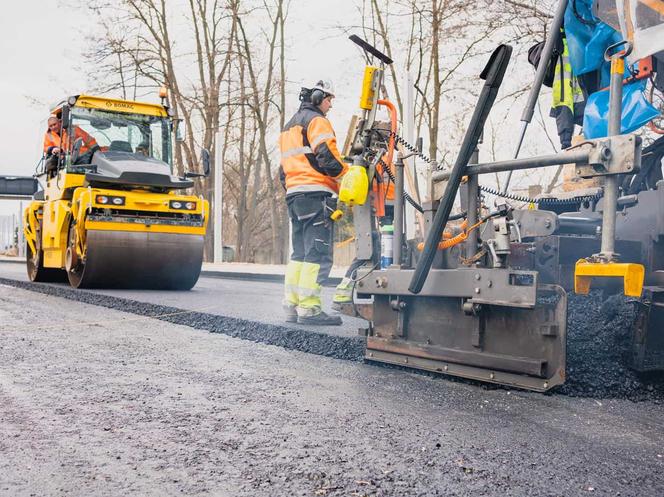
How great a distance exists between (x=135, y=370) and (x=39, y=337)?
1.61 metres

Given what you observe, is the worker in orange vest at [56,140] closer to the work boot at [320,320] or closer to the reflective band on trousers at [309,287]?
the reflective band on trousers at [309,287]

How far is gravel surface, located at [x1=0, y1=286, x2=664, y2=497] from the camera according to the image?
7.47 feet

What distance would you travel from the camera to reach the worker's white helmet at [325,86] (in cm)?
602

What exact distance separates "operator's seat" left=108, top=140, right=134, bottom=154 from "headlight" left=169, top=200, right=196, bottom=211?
123cm

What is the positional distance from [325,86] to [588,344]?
3067 millimetres

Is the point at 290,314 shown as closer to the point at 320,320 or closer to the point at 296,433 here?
the point at 320,320

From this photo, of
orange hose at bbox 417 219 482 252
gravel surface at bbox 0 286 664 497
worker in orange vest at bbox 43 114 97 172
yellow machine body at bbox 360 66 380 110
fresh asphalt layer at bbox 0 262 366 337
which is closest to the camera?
gravel surface at bbox 0 286 664 497

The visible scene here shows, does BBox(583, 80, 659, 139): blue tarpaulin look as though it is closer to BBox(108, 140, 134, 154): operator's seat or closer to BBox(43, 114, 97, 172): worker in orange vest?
BBox(108, 140, 134, 154): operator's seat

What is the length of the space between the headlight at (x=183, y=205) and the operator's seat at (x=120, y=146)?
123 centimetres

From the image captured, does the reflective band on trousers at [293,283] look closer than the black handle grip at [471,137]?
No

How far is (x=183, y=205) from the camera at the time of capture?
33.0 feet

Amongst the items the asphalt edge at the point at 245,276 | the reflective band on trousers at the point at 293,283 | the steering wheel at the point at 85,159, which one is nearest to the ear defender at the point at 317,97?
the reflective band on trousers at the point at 293,283

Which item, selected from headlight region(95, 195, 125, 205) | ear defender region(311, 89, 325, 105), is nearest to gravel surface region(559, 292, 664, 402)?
ear defender region(311, 89, 325, 105)

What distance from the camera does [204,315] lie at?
21.6 feet
